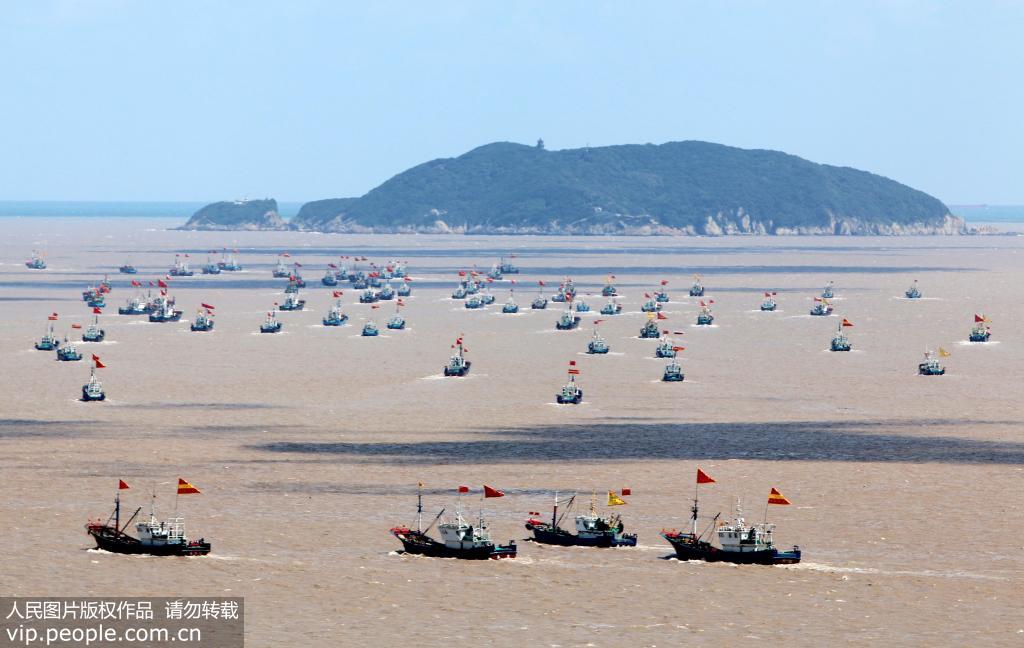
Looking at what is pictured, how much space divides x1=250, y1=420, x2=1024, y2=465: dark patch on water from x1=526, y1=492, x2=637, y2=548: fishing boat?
2351 centimetres

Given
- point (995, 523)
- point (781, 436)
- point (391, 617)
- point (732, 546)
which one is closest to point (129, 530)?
point (391, 617)

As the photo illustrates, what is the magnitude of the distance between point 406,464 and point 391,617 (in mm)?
36296

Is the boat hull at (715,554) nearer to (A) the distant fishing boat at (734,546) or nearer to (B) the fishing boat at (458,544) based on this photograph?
(A) the distant fishing boat at (734,546)

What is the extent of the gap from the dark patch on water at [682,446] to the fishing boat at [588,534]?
23.5 meters

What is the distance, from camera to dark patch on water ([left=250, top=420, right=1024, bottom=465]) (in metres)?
111

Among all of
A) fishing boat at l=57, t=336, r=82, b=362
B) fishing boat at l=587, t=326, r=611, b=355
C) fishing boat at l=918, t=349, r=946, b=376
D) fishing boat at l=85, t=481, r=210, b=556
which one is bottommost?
fishing boat at l=57, t=336, r=82, b=362

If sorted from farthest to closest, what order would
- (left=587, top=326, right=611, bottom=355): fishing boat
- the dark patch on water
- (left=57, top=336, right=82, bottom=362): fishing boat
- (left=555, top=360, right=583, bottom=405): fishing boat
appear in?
(left=587, top=326, right=611, bottom=355): fishing boat
(left=57, top=336, right=82, bottom=362): fishing boat
(left=555, top=360, right=583, bottom=405): fishing boat
the dark patch on water

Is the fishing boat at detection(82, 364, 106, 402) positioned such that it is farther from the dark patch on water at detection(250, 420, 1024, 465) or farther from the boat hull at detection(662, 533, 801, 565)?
the boat hull at detection(662, 533, 801, 565)

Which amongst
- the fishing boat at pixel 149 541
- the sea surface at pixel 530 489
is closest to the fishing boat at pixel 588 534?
the sea surface at pixel 530 489

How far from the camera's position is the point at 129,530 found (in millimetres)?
85750

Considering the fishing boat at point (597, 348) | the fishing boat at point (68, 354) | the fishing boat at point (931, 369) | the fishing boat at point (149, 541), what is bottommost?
the fishing boat at point (68, 354)

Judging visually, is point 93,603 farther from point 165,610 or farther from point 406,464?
point 406,464

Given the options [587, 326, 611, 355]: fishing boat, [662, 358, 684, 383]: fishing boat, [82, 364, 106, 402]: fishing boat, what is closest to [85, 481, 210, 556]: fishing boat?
[82, 364, 106, 402]: fishing boat

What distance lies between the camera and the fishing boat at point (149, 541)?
80312 mm
